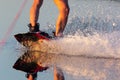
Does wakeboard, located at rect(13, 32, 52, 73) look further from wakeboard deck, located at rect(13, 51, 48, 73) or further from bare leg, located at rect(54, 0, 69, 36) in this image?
bare leg, located at rect(54, 0, 69, 36)

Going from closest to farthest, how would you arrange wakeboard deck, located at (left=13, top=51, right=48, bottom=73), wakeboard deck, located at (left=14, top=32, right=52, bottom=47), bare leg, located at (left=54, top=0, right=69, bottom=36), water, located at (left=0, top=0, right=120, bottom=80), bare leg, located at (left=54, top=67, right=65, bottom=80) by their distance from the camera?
bare leg, located at (left=54, top=67, right=65, bottom=80), water, located at (left=0, top=0, right=120, bottom=80), wakeboard deck, located at (left=13, top=51, right=48, bottom=73), bare leg, located at (left=54, top=0, right=69, bottom=36), wakeboard deck, located at (left=14, top=32, right=52, bottom=47)

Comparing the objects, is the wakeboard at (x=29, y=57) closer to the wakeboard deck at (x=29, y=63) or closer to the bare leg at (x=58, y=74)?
the wakeboard deck at (x=29, y=63)

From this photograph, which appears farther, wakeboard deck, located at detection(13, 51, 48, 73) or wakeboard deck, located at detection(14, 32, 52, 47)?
wakeboard deck, located at detection(14, 32, 52, 47)

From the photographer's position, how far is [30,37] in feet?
21.4

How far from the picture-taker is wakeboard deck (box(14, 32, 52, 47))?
21.1ft

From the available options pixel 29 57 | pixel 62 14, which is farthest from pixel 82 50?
pixel 29 57

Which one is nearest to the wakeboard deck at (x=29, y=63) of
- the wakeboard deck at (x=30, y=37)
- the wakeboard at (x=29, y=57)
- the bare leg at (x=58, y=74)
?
the wakeboard at (x=29, y=57)

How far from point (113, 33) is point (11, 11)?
10.7ft

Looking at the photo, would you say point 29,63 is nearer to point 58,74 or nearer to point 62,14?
point 58,74

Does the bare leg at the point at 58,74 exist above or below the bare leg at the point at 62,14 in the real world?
below

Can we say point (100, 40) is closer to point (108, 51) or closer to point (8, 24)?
point (108, 51)

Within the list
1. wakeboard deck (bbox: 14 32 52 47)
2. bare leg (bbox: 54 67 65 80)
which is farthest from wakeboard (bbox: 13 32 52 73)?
bare leg (bbox: 54 67 65 80)

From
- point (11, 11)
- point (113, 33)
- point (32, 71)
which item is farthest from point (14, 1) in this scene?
point (32, 71)

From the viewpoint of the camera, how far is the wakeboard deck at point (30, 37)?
6422 mm
